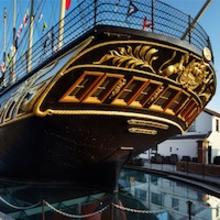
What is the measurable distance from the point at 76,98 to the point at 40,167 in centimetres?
335

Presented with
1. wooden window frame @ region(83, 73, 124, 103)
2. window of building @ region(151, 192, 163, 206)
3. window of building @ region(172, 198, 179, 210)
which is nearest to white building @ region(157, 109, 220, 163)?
window of building @ region(151, 192, 163, 206)

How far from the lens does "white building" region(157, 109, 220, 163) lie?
81.4 ft

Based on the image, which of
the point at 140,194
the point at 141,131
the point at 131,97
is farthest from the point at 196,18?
the point at 140,194

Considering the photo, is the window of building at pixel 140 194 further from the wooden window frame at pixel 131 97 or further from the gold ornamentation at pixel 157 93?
the wooden window frame at pixel 131 97

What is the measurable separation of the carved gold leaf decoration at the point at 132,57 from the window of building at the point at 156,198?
4.83 meters

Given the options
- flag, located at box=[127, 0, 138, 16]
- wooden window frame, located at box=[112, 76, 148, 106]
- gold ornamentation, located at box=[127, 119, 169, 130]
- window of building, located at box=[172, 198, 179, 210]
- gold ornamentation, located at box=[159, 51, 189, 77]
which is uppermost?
flag, located at box=[127, 0, 138, 16]

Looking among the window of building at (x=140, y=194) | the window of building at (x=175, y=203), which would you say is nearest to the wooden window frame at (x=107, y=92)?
the window of building at (x=175, y=203)

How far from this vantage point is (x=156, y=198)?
1130cm

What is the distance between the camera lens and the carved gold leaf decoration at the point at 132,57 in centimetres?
730

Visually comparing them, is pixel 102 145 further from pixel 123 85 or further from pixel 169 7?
pixel 169 7

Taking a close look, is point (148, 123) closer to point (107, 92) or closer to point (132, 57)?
point (107, 92)

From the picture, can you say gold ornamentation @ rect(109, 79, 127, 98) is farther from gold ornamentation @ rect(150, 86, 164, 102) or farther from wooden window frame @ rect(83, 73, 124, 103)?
gold ornamentation @ rect(150, 86, 164, 102)

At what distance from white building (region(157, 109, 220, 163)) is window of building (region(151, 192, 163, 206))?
41.6 ft

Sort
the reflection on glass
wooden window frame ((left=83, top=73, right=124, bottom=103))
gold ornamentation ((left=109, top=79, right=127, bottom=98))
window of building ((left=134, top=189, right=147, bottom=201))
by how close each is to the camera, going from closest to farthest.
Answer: wooden window frame ((left=83, top=73, right=124, bottom=103))
gold ornamentation ((left=109, top=79, right=127, bottom=98))
the reflection on glass
window of building ((left=134, top=189, right=147, bottom=201))
